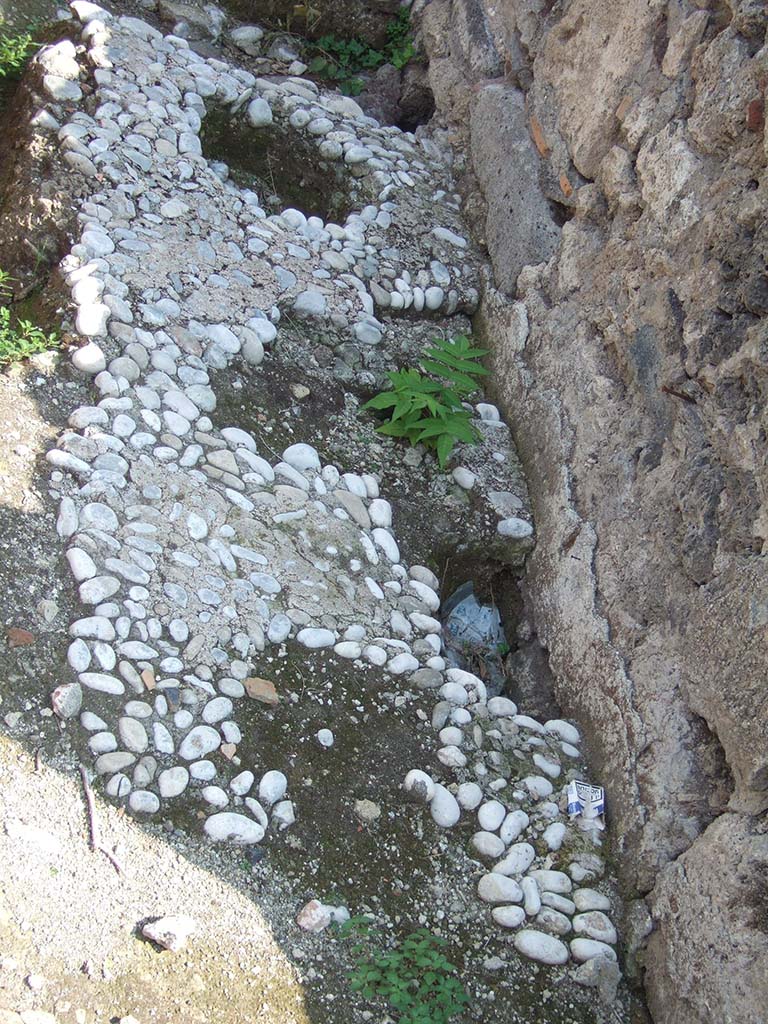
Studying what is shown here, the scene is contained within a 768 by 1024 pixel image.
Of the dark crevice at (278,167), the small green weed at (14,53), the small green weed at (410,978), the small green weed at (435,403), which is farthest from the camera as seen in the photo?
the dark crevice at (278,167)

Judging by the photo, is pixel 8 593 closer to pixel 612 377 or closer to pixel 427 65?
pixel 612 377

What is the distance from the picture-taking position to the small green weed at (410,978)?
1783 millimetres

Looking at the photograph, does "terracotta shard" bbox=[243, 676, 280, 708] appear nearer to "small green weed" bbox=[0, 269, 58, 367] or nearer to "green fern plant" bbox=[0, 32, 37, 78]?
"small green weed" bbox=[0, 269, 58, 367]

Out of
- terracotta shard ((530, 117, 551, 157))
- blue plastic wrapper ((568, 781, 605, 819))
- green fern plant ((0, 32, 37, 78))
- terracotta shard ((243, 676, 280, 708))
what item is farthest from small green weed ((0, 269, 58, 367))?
blue plastic wrapper ((568, 781, 605, 819))

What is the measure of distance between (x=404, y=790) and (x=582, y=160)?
70.4 inches

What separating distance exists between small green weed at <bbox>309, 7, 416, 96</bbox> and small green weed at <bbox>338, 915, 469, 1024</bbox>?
3193mm

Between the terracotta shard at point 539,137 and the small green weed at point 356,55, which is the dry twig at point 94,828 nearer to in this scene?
the terracotta shard at point 539,137

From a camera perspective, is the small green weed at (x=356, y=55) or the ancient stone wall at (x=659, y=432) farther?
the small green weed at (x=356, y=55)

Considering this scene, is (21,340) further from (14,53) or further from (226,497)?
(14,53)

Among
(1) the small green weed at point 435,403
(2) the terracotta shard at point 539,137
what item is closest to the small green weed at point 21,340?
(1) the small green weed at point 435,403

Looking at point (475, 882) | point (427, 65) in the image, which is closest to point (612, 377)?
point (475, 882)

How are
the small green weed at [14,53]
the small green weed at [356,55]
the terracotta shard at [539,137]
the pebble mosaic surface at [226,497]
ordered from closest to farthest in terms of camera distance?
the pebble mosaic surface at [226,497]
the terracotta shard at [539,137]
the small green weed at [14,53]
the small green weed at [356,55]

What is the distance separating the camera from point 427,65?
3910 millimetres

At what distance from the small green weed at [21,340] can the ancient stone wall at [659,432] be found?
1306 mm
